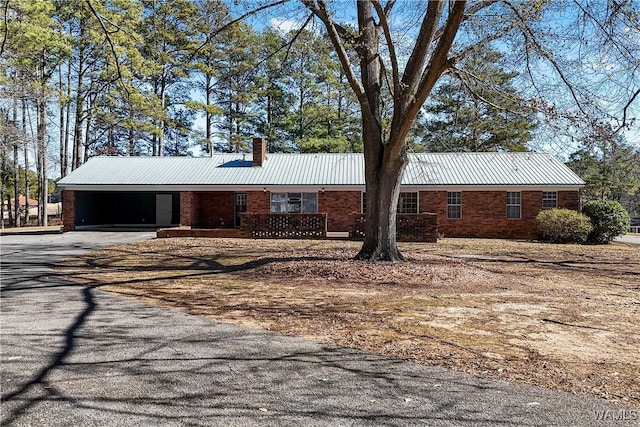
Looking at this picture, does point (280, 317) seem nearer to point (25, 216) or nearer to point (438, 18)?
point (438, 18)

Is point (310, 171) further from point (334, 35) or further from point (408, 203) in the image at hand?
point (334, 35)

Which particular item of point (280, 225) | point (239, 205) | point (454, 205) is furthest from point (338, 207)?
point (454, 205)

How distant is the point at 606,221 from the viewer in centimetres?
2100

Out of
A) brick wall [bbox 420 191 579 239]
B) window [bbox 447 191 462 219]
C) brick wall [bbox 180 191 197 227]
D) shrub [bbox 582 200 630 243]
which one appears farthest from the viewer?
brick wall [bbox 180 191 197 227]

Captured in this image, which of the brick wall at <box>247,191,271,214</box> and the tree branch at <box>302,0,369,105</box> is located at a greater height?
the tree branch at <box>302,0,369,105</box>

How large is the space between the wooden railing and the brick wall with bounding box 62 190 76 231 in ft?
31.3

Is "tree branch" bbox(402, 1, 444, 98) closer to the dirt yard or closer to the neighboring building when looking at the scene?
the dirt yard

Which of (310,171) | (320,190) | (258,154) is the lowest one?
(320,190)

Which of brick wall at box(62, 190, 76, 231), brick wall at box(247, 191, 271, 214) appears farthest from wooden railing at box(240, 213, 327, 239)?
brick wall at box(62, 190, 76, 231)

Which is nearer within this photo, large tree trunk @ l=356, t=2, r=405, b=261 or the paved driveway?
the paved driveway

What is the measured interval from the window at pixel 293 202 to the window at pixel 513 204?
933cm

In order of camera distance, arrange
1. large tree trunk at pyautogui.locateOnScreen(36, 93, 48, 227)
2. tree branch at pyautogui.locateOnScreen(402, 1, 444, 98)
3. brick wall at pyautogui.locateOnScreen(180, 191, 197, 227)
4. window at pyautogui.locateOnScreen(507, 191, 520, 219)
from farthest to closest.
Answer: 1. large tree trunk at pyautogui.locateOnScreen(36, 93, 48, 227)
2. brick wall at pyautogui.locateOnScreen(180, 191, 197, 227)
3. window at pyautogui.locateOnScreen(507, 191, 520, 219)
4. tree branch at pyautogui.locateOnScreen(402, 1, 444, 98)

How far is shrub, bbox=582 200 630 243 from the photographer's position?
21.0m

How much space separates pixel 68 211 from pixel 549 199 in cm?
2369
